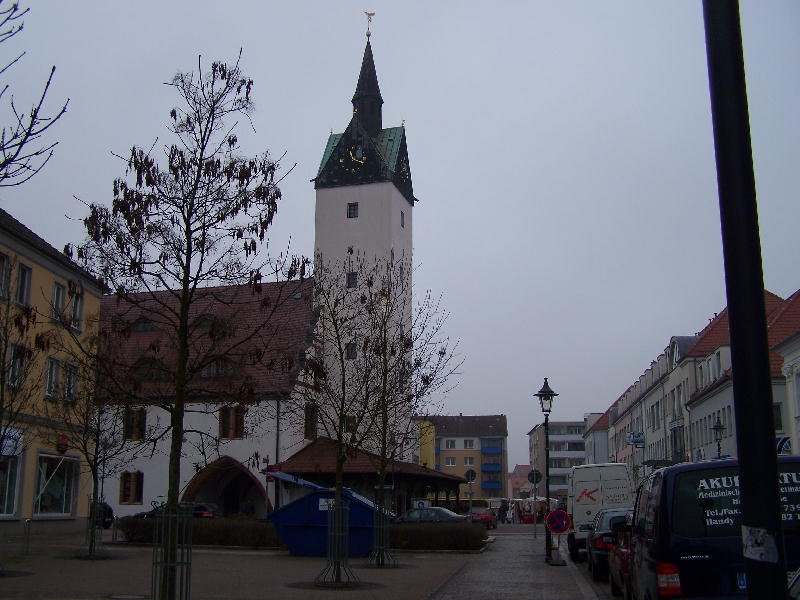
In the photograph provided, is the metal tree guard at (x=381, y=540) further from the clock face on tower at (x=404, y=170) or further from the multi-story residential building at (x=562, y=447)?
the multi-story residential building at (x=562, y=447)

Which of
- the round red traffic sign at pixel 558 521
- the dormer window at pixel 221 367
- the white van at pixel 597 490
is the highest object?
the dormer window at pixel 221 367

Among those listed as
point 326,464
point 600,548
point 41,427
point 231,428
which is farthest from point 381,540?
point 231,428

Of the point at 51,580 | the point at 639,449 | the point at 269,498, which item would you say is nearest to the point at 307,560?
the point at 51,580

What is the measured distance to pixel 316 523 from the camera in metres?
24.6

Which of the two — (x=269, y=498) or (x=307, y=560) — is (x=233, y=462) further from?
(x=307, y=560)

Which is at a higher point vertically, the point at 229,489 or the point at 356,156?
the point at 356,156

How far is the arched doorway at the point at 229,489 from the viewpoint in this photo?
149 feet

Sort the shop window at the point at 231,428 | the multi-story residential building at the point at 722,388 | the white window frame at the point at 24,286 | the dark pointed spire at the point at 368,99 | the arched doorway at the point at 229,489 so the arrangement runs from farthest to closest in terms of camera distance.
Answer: the dark pointed spire at the point at 368,99 < the arched doorway at the point at 229,489 < the shop window at the point at 231,428 < the multi-story residential building at the point at 722,388 < the white window frame at the point at 24,286

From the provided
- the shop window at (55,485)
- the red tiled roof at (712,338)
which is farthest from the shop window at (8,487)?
the red tiled roof at (712,338)

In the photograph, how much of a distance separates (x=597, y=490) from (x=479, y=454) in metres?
111

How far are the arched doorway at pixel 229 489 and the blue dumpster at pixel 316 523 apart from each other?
19.1m

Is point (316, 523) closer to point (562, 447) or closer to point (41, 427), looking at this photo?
point (41, 427)

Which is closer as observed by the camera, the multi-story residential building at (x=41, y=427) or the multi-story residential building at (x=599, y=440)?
the multi-story residential building at (x=41, y=427)

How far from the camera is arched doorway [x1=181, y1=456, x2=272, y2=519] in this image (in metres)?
45.5
